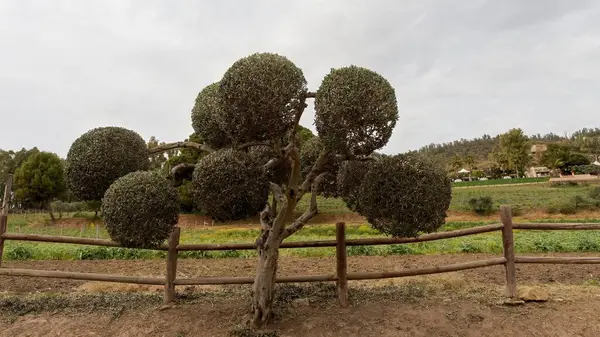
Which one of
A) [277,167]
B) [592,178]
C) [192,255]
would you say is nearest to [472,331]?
[277,167]

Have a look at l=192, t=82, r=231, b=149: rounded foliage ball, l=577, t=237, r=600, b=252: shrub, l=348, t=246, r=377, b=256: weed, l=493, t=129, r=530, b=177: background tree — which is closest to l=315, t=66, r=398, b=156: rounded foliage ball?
l=192, t=82, r=231, b=149: rounded foliage ball

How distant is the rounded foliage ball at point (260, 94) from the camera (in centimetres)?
489

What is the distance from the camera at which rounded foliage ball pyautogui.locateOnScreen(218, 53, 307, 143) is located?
4.89 meters

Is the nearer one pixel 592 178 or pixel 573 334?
pixel 573 334

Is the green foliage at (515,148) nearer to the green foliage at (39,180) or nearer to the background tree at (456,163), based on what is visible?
the background tree at (456,163)

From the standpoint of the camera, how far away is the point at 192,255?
13414 mm

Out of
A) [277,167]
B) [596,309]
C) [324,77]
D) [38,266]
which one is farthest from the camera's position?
[38,266]

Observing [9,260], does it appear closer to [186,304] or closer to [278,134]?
[186,304]

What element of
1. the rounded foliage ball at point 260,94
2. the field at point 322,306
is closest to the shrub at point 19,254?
the field at point 322,306

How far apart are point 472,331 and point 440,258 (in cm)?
601

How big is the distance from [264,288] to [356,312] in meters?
1.49

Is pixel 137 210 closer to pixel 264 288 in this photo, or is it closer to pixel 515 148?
pixel 264 288

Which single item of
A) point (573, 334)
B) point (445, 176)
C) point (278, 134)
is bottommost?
point (573, 334)

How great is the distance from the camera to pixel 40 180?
35.1 meters
